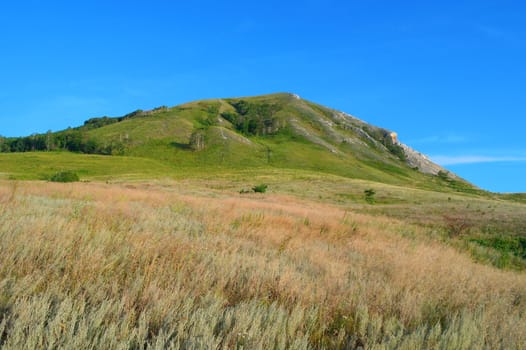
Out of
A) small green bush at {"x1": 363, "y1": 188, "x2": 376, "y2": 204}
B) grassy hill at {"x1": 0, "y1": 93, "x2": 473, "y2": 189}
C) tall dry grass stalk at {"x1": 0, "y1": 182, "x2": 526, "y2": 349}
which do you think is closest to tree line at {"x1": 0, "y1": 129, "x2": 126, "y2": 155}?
grassy hill at {"x1": 0, "y1": 93, "x2": 473, "y2": 189}

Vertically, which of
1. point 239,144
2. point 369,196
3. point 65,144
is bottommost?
point 369,196

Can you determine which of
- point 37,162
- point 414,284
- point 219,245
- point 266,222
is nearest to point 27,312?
point 219,245

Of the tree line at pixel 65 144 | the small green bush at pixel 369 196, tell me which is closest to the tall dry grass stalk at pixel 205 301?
the small green bush at pixel 369 196

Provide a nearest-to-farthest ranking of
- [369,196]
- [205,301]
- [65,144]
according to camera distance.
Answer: [205,301] < [369,196] < [65,144]

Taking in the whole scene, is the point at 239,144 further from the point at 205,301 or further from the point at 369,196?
the point at 205,301

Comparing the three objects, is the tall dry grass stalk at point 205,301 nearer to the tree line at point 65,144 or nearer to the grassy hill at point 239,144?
the grassy hill at point 239,144

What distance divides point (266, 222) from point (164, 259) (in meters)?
7.12

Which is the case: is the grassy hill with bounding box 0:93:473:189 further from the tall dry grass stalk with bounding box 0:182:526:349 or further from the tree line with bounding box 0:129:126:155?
the tall dry grass stalk with bounding box 0:182:526:349

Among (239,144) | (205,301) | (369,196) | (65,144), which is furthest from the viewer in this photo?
(239,144)

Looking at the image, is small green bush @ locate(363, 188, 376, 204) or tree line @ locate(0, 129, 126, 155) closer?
small green bush @ locate(363, 188, 376, 204)

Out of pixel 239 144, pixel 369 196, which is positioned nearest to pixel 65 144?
pixel 239 144

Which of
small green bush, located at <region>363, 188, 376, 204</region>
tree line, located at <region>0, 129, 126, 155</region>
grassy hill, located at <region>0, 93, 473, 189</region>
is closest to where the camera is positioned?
small green bush, located at <region>363, 188, 376, 204</region>

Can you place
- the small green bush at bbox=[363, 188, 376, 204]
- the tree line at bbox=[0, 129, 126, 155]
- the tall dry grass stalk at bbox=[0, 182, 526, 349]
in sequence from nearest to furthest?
the tall dry grass stalk at bbox=[0, 182, 526, 349], the small green bush at bbox=[363, 188, 376, 204], the tree line at bbox=[0, 129, 126, 155]

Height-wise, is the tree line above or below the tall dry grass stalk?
above
